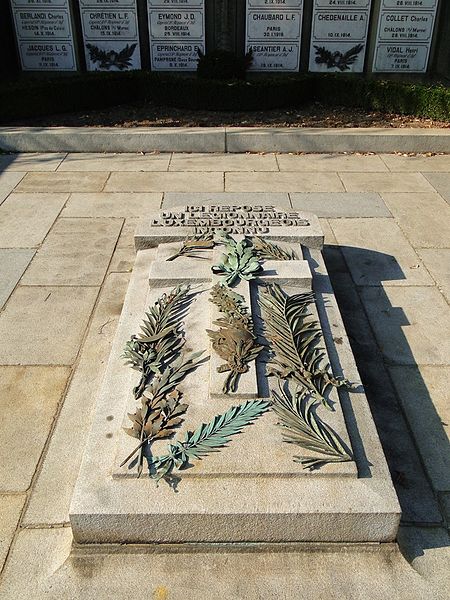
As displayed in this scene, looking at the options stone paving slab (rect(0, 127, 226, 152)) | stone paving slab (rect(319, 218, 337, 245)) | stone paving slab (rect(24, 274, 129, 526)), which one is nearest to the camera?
stone paving slab (rect(24, 274, 129, 526))

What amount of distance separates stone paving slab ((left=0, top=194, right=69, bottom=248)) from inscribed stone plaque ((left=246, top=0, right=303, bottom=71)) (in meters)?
6.03

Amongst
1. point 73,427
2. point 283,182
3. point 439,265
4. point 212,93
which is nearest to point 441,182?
point 283,182

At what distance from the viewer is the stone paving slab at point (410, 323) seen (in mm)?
4574

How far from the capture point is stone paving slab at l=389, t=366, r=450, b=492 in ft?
11.6

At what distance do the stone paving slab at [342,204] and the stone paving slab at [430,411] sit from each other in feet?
10.6

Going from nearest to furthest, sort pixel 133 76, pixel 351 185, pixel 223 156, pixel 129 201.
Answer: pixel 129 201
pixel 351 185
pixel 223 156
pixel 133 76

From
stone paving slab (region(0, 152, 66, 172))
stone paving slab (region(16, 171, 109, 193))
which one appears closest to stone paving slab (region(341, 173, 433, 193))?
stone paving slab (region(16, 171, 109, 193))

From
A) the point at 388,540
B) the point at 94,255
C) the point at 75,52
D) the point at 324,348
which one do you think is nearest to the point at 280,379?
the point at 324,348

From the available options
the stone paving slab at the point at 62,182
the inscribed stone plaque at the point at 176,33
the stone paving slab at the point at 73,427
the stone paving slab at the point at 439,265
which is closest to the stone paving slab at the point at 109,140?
the stone paving slab at the point at 62,182

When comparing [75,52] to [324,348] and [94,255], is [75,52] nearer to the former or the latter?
[94,255]

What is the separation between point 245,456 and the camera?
3023 mm

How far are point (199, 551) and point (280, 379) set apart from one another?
1.09m

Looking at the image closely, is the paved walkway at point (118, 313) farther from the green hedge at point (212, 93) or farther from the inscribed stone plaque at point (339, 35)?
the inscribed stone plaque at point (339, 35)

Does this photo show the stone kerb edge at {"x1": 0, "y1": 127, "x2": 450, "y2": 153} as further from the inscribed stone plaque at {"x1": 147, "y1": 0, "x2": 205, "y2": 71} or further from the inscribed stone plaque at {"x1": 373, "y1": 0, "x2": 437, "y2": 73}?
the inscribed stone plaque at {"x1": 373, "y1": 0, "x2": 437, "y2": 73}
